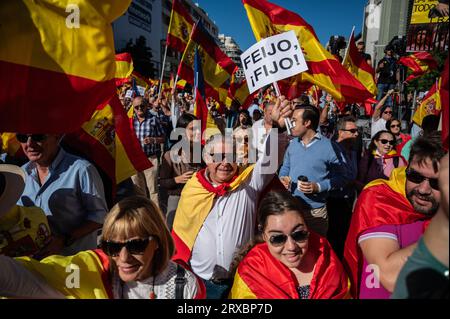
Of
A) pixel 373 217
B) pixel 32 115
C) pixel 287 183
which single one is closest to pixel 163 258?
pixel 32 115

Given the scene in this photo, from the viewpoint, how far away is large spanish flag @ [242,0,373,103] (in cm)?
438

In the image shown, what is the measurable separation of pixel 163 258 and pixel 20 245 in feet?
2.44

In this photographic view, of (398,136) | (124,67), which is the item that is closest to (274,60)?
(398,136)

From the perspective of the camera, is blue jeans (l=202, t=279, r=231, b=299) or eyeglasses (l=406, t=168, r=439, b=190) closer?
eyeglasses (l=406, t=168, r=439, b=190)

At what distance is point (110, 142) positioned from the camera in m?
3.11

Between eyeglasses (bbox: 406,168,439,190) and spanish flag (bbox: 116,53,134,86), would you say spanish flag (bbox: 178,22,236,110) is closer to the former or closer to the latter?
spanish flag (bbox: 116,53,134,86)

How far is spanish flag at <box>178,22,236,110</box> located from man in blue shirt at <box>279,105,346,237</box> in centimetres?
290

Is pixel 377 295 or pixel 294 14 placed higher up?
pixel 294 14

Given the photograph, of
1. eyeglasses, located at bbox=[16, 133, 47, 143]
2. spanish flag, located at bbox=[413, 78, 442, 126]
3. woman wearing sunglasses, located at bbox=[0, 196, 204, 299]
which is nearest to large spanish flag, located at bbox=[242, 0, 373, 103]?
spanish flag, located at bbox=[413, 78, 442, 126]
